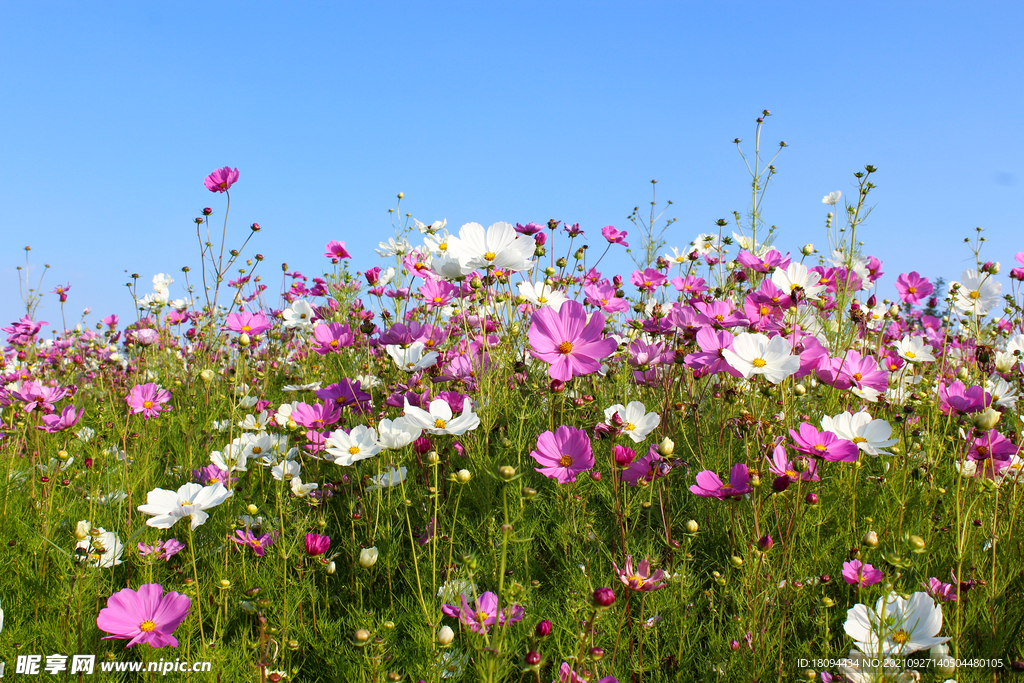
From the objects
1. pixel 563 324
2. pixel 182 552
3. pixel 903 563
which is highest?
pixel 563 324

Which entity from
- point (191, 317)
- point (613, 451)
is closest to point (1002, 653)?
point (613, 451)

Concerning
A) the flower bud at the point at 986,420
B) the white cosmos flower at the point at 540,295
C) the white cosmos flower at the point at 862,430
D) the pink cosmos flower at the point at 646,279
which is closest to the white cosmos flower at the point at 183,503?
the white cosmos flower at the point at 540,295

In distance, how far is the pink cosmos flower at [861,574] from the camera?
1254 millimetres

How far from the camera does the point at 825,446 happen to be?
143 cm

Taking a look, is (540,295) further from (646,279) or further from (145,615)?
(145,615)

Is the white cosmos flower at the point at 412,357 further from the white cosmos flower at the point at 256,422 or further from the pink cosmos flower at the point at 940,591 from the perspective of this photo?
the pink cosmos flower at the point at 940,591

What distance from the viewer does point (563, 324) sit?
165 cm

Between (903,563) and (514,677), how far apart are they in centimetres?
82

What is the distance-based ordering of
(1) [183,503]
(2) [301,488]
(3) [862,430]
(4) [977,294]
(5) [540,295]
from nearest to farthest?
1. (1) [183,503]
2. (3) [862,430]
3. (2) [301,488]
4. (5) [540,295]
5. (4) [977,294]

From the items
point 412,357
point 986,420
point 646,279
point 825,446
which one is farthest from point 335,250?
point 986,420

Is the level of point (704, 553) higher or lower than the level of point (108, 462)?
lower

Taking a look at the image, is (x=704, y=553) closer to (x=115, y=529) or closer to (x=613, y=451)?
(x=613, y=451)

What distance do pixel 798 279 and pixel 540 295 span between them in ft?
2.83

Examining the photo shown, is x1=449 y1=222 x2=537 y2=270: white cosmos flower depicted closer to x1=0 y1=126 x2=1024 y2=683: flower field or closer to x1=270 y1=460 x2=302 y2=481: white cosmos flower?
x1=0 y1=126 x2=1024 y2=683: flower field
